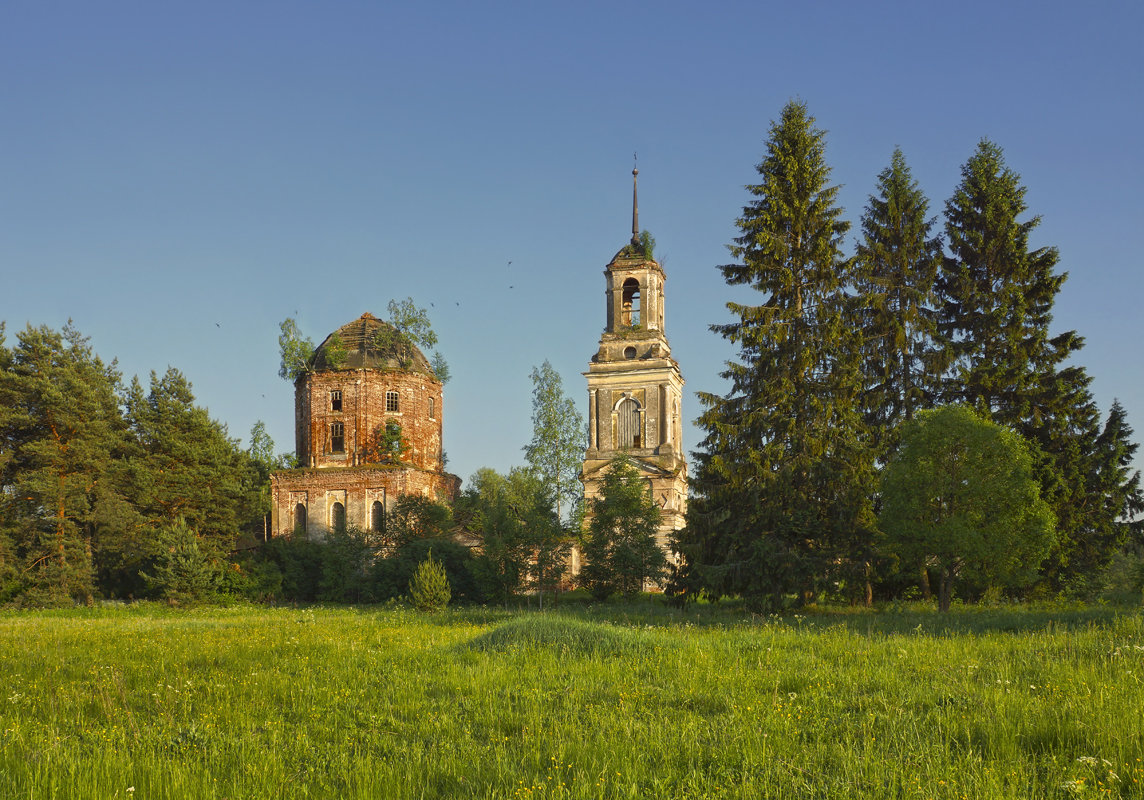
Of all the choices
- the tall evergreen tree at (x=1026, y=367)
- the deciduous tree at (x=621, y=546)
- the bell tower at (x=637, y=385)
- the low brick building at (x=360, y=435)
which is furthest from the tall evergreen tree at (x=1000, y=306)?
the low brick building at (x=360, y=435)

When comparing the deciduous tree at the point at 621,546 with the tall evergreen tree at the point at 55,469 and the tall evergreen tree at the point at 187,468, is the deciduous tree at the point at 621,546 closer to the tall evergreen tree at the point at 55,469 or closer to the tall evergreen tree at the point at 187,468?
the tall evergreen tree at the point at 187,468

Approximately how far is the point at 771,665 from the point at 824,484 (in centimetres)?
1511

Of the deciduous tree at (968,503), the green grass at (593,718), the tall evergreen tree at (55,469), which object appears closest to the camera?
the green grass at (593,718)

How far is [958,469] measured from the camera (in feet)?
83.1

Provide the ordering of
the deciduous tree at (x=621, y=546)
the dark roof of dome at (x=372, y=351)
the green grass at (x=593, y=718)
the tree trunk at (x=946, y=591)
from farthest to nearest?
1. the dark roof of dome at (x=372, y=351)
2. the deciduous tree at (x=621, y=546)
3. the tree trunk at (x=946, y=591)
4. the green grass at (x=593, y=718)

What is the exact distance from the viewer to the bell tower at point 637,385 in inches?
2031

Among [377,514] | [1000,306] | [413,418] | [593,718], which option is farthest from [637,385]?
[593,718]

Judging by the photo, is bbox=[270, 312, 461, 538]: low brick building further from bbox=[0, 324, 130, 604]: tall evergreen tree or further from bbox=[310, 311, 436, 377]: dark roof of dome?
bbox=[0, 324, 130, 604]: tall evergreen tree

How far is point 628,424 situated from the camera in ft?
174

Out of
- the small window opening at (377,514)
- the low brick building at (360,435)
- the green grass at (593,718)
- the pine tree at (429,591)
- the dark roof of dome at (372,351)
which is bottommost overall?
the pine tree at (429,591)

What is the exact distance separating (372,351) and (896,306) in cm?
3421

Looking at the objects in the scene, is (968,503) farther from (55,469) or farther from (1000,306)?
(55,469)

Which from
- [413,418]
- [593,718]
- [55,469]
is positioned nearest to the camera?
[593,718]

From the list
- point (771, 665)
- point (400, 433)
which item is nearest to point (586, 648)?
point (771, 665)
